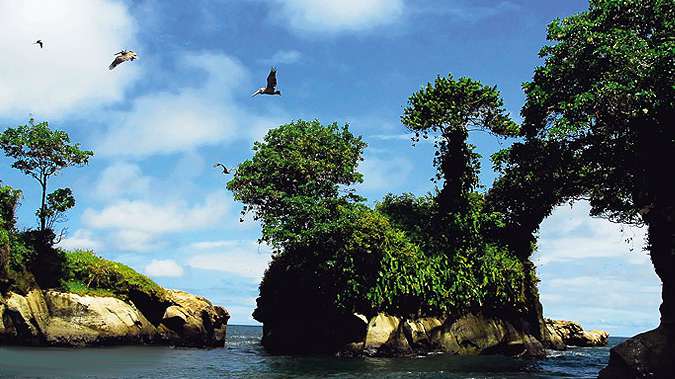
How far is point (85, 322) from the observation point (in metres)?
33.9

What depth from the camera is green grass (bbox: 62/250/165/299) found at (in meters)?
37.5

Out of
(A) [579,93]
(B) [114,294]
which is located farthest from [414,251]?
(B) [114,294]

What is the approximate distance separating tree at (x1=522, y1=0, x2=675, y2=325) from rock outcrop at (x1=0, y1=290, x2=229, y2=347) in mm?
26224

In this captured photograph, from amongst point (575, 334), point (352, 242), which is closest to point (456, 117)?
point (352, 242)

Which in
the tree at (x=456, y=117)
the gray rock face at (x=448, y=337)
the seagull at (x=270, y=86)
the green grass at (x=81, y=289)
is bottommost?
the gray rock face at (x=448, y=337)

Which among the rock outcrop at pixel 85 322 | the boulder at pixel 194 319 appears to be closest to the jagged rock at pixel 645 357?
the rock outcrop at pixel 85 322

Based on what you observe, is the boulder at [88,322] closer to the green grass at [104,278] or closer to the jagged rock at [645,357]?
the green grass at [104,278]

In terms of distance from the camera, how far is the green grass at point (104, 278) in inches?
1476

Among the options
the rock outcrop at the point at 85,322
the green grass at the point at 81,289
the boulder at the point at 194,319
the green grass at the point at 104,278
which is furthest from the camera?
the boulder at the point at 194,319

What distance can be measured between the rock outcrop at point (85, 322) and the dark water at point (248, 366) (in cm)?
235

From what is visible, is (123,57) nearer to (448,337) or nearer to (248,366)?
(248,366)

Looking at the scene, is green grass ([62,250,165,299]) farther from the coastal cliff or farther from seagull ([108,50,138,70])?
seagull ([108,50,138,70])

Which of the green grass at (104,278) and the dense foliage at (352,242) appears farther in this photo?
the green grass at (104,278)

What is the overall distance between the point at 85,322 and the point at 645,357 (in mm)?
28863
